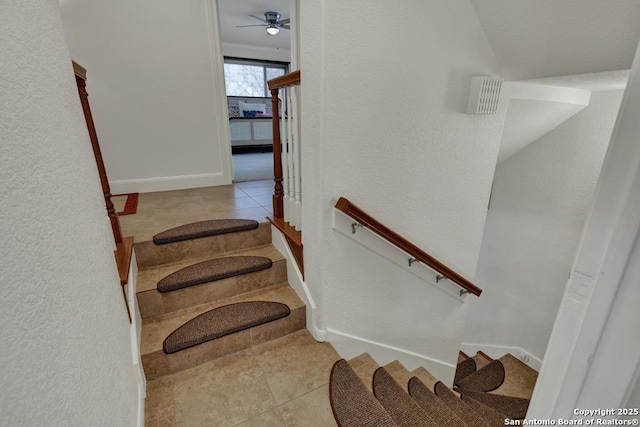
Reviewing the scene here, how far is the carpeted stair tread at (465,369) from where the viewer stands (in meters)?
3.25

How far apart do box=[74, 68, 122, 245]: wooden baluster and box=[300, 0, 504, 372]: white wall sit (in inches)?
41.6

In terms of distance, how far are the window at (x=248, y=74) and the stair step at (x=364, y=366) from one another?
22.7 ft

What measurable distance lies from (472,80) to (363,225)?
1.10 m

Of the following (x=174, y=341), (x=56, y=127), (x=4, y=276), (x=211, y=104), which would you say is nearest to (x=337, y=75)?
(x=56, y=127)

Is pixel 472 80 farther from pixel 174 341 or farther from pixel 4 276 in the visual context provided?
pixel 174 341

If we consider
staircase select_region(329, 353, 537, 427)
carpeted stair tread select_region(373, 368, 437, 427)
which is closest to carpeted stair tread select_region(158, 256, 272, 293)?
staircase select_region(329, 353, 537, 427)

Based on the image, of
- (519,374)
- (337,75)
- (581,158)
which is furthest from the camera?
(519,374)

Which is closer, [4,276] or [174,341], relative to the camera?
[4,276]

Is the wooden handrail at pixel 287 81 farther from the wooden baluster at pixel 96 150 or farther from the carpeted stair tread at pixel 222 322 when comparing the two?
the carpeted stair tread at pixel 222 322

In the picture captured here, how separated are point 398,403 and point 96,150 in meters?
2.09

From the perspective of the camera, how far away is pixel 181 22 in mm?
2801

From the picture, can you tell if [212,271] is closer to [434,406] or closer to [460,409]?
[434,406]

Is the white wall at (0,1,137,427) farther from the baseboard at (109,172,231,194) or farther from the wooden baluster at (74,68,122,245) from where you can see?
the baseboard at (109,172,231,194)

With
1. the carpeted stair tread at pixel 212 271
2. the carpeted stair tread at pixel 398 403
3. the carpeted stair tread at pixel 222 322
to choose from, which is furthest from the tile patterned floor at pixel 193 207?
the carpeted stair tread at pixel 398 403
